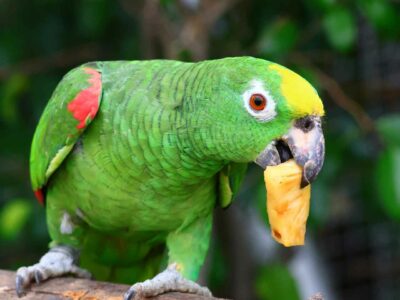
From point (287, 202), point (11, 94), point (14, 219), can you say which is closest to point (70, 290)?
point (287, 202)

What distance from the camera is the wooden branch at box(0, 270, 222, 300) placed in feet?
4.18

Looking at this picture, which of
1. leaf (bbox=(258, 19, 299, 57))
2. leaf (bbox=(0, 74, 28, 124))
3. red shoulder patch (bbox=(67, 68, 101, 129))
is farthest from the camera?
leaf (bbox=(0, 74, 28, 124))

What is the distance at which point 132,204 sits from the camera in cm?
139

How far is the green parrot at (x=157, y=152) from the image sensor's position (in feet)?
3.74

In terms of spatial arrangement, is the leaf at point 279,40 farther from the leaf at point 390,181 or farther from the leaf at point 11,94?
the leaf at point 11,94

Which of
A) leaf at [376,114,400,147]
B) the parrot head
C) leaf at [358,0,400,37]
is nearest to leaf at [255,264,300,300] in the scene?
leaf at [376,114,400,147]

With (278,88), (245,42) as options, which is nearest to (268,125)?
(278,88)

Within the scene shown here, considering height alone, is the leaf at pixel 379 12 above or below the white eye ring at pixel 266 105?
above

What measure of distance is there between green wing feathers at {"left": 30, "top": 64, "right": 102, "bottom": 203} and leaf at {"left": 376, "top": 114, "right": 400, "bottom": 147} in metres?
0.79

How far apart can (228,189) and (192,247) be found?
0.13 metres

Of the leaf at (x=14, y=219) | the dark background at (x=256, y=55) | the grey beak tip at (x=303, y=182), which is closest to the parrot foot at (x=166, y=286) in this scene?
the grey beak tip at (x=303, y=182)

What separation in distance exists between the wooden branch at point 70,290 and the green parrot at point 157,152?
19 mm

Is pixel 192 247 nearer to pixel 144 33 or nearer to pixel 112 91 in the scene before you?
pixel 112 91

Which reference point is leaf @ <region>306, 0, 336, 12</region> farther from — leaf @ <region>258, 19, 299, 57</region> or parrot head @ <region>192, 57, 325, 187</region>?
parrot head @ <region>192, 57, 325, 187</region>
